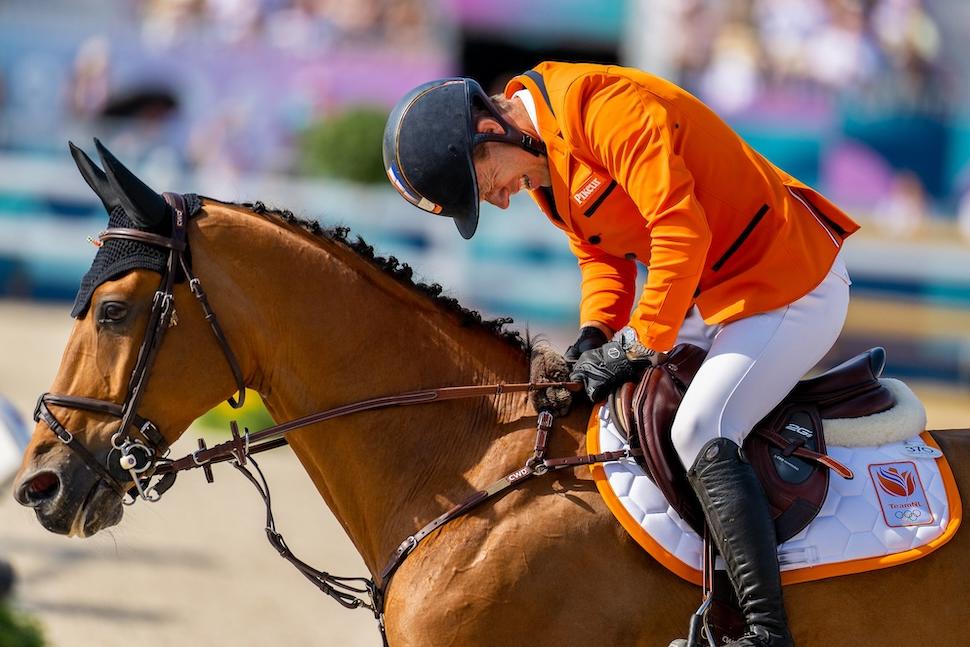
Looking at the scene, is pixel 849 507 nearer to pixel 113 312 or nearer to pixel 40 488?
pixel 113 312

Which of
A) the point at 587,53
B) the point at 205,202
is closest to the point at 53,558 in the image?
the point at 205,202

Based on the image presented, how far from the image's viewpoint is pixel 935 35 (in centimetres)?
1703

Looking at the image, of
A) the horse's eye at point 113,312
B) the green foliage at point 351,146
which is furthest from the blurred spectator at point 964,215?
the horse's eye at point 113,312

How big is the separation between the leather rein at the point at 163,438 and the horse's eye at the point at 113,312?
0.28 feet

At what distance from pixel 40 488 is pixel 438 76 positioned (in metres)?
13.6

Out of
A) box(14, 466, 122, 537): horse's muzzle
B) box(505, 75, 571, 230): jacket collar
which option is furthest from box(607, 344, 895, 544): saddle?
box(14, 466, 122, 537): horse's muzzle

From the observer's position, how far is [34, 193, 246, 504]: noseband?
3.17m

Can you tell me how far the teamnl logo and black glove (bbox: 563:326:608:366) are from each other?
99cm

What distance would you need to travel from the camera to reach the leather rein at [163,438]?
10.4 ft

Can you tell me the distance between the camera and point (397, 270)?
3598mm

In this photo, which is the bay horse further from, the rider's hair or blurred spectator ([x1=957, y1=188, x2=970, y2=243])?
blurred spectator ([x1=957, y1=188, x2=970, y2=243])

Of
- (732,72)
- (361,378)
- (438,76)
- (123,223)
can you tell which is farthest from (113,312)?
(732,72)

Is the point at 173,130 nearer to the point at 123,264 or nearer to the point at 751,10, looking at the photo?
the point at 751,10

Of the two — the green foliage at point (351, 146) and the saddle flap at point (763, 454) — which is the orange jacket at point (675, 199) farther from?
the green foliage at point (351, 146)
